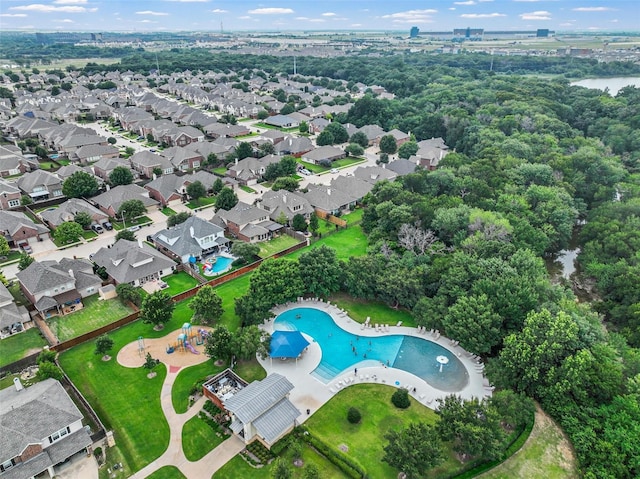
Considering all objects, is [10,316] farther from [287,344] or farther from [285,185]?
[285,185]

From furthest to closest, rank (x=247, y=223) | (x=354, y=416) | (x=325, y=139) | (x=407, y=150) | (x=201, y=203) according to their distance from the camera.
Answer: (x=325, y=139)
(x=407, y=150)
(x=201, y=203)
(x=247, y=223)
(x=354, y=416)

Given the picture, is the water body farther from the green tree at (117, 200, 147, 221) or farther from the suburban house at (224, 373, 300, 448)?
the suburban house at (224, 373, 300, 448)

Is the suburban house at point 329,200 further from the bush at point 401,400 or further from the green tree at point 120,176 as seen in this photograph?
the bush at point 401,400

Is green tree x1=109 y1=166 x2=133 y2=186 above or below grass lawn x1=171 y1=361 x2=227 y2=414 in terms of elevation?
above

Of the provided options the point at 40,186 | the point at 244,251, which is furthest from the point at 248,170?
the point at 40,186

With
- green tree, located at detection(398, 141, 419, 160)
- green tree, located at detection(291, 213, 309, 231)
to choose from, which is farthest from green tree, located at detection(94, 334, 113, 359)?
green tree, located at detection(398, 141, 419, 160)

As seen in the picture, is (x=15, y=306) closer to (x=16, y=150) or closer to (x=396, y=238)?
(x=396, y=238)
